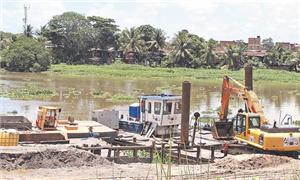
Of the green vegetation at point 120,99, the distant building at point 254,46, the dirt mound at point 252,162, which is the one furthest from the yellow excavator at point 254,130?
the distant building at point 254,46

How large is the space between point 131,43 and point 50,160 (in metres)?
82.8

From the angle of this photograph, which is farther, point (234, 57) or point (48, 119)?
point (234, 57)

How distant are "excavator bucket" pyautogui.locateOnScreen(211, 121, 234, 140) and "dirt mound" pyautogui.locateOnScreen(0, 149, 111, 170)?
9167 millimetres

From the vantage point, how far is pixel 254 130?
2095 centimetres

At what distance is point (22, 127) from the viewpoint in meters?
23.1

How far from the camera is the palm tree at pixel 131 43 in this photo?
323ft

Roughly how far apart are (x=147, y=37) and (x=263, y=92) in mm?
40808

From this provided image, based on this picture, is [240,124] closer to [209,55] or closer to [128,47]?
[209,55]

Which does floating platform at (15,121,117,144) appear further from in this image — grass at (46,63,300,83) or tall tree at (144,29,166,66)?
tall tree at (144,29,166,66)

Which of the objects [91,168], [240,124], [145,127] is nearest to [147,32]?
[145,127]

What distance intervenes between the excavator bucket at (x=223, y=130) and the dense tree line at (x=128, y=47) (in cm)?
6688

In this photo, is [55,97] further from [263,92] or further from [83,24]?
[83,24]

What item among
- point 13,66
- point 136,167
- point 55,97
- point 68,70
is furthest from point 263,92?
point 136,167

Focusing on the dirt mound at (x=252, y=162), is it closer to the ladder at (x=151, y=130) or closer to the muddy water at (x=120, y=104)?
the ladder at (x=151, y=130)
